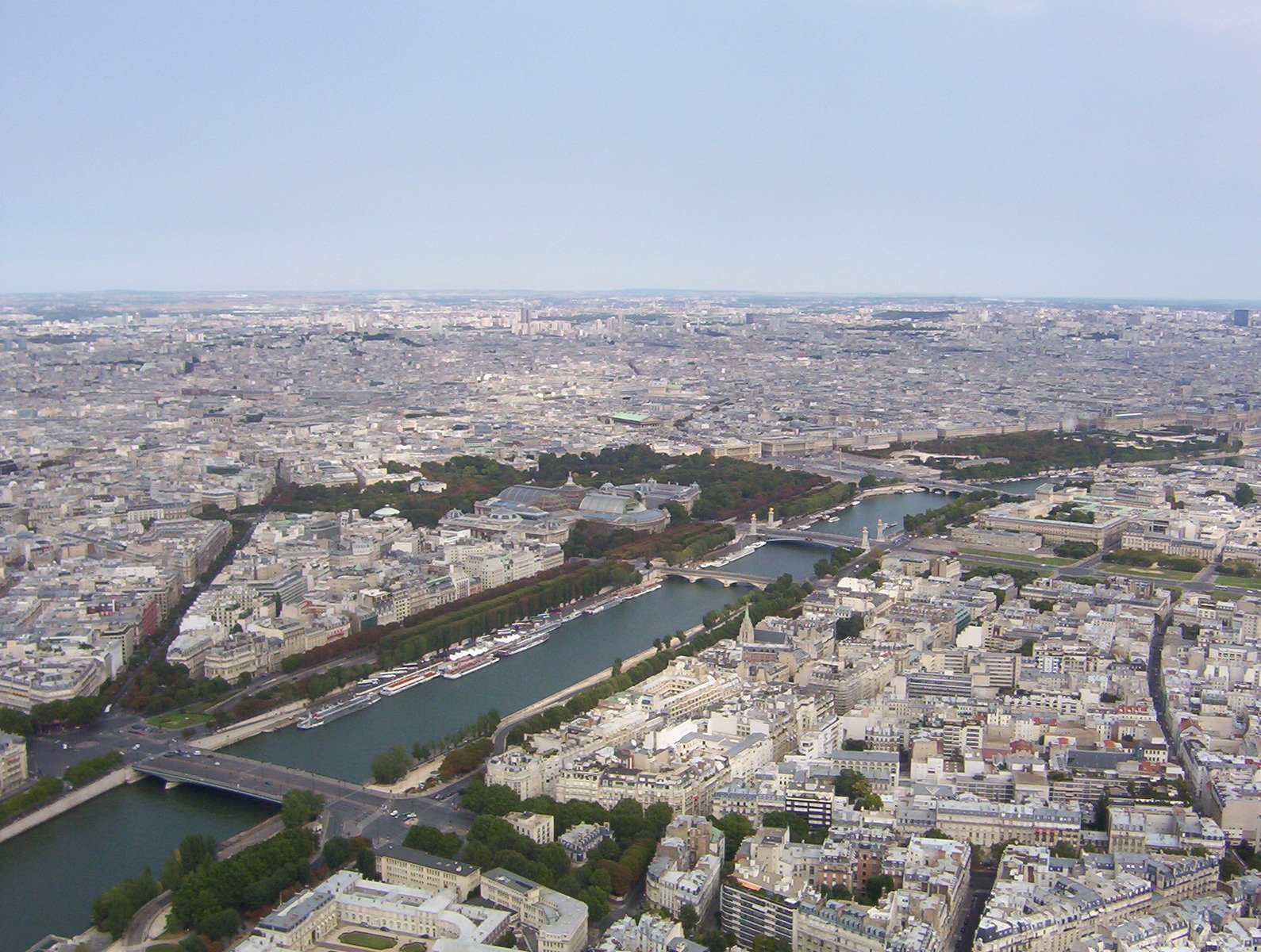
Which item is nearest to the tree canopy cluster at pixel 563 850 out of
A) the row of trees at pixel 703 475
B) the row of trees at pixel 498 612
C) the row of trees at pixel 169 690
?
the row of trees at pixel 169 690

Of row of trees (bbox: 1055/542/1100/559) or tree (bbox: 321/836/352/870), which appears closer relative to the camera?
tree (bbox: 321/836/352/870)

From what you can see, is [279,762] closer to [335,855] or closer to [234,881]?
[335,855]

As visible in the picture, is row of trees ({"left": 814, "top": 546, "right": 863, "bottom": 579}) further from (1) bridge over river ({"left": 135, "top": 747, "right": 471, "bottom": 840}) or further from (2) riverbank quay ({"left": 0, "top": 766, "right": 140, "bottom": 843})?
(2) riverbank quay ({"left": 0, "top": 766, "right": 140, "bottom": 843})

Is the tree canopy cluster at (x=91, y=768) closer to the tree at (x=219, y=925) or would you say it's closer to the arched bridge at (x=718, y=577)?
the tree at (x=219, y=925)

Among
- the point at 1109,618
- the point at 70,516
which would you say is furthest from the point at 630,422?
the point at 1109,618

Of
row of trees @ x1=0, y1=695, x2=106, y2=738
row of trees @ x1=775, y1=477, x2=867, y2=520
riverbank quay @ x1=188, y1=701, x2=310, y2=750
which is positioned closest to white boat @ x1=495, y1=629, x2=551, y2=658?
riverbank quay @ x1=188, y1=701, x2=310, y2=750
